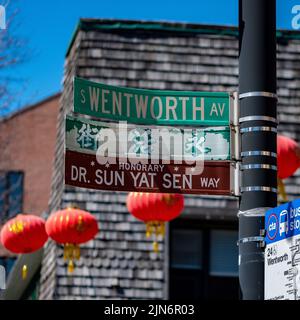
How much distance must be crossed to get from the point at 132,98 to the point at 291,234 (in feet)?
5.62

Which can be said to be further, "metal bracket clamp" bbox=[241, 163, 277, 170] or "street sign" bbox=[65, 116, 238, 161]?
"street sign" bbox=[65, 116, 238, 161]

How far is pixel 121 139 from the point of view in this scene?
7613mm

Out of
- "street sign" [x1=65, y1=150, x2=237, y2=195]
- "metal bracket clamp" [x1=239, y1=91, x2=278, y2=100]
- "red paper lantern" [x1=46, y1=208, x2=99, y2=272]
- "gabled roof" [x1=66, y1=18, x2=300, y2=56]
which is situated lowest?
"street sign" [x1=65, y1=150, x2=237, y2=195]

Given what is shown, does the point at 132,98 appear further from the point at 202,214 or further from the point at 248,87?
the point at 202,214

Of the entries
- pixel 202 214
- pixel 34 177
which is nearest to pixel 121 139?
pixel 202 214

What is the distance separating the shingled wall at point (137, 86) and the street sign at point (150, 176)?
1012 cm

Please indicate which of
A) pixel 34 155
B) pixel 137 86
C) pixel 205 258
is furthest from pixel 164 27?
pixel 34 155

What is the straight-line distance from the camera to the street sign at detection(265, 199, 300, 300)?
6527 mm

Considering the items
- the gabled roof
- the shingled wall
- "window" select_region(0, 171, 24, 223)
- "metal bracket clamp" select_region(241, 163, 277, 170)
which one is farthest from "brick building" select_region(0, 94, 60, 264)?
"metal bracket clamp" select_region(241, 163, 277, 170)

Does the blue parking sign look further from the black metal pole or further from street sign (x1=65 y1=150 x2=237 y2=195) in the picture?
street sign (x1=65 y1=150 x2=237 y2=195)

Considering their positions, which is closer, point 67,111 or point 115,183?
point 115,183

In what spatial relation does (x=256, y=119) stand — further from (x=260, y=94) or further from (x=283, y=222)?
(x=283, y=222)

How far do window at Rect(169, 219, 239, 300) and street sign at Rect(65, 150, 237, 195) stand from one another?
1078cm
